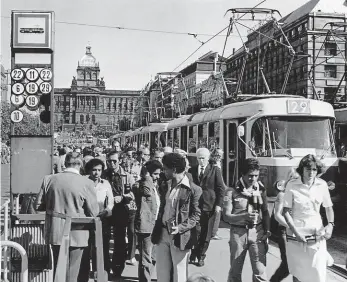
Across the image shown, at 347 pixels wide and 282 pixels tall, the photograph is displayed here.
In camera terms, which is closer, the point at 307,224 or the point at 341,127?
the point at 307,224

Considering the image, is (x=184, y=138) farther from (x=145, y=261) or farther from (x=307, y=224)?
(x=307, y=224)

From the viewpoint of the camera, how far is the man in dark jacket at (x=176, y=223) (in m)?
6.37

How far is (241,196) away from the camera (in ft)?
23.2

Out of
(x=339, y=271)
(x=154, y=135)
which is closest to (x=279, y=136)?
(x=339, y=271)

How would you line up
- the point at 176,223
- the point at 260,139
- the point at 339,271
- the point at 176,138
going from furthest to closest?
the point at 176,138 → the point at 260,139 → the point at 339,271 → the point at 176,223

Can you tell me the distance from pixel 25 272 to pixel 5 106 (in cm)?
6291

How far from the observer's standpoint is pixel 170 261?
258 inches

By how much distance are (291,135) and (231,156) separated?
2235 mm

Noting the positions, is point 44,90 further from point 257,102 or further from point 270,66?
point 270,66

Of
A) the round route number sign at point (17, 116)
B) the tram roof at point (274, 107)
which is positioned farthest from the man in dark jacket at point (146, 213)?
the tram roof at point (274, 107)

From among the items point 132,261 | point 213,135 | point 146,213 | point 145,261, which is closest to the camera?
point 145,261

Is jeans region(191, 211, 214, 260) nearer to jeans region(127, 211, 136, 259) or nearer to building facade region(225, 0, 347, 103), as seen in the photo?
jeans region(127, 211, 136, 259)

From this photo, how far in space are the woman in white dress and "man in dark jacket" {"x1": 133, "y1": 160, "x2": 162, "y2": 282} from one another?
6.42 ft

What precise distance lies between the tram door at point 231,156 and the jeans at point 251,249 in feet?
29.2
